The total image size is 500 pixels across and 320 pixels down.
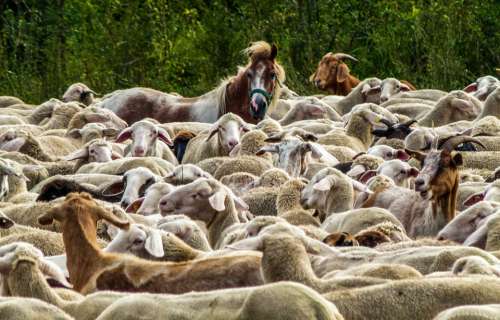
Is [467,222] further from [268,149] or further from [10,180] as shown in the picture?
[10,180]

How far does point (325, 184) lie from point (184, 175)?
3.51 feet

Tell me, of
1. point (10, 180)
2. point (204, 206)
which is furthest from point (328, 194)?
point (10, 180)

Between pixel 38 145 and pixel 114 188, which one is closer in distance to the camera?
pixel 114 188

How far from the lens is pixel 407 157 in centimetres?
1215

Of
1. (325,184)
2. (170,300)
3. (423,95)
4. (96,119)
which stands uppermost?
(170,300)

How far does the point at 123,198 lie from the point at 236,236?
216cm

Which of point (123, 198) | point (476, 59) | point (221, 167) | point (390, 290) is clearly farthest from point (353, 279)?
point (476, 59)

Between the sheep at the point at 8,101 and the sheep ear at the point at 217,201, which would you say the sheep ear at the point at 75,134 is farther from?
the sheep ear at the point at 217,201

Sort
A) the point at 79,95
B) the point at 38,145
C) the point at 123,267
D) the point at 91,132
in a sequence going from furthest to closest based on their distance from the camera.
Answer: the point at 79,95 < the point at 91,132 < the point at 38,145 < the point at 123,267

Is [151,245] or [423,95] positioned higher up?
[151,245]

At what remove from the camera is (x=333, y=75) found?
20.8 meters

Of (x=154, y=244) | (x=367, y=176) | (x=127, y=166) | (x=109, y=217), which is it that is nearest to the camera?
(x=154, y=244)

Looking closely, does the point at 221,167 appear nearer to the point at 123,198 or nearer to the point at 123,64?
the point at 123,198

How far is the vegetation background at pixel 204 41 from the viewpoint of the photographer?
21.3 metres
